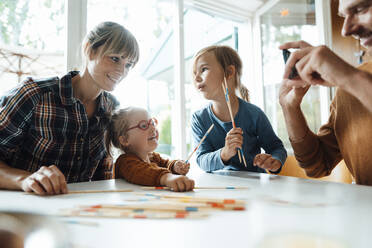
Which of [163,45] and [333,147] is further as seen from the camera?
[163,45]

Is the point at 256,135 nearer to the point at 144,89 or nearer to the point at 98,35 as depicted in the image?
the point at 98,35

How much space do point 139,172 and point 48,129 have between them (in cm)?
43

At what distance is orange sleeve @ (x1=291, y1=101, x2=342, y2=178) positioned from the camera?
3.10 ft

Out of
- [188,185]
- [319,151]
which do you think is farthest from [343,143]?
[188,185]

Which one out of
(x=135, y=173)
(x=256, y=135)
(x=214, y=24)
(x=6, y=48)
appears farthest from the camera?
(x=214, y=24)

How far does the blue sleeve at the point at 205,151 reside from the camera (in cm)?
115

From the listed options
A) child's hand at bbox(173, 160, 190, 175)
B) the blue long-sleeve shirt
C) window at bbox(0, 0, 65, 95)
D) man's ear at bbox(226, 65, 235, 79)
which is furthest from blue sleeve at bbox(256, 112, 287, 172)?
window at bbox(0, 0, 65, 95)

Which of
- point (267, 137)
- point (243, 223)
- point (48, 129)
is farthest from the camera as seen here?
point (267, 137)

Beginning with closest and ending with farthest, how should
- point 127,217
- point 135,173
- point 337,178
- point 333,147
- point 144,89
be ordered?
point 127,217, point 135,173, point 333,147, point 337,178, point 144,89

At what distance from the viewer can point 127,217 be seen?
43 centimetres

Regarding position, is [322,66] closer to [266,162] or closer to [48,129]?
[266,162]

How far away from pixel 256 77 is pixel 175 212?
3010 millimetres

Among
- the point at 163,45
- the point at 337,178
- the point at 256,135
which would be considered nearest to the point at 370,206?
the point at 256,135

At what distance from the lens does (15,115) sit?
899 mm
